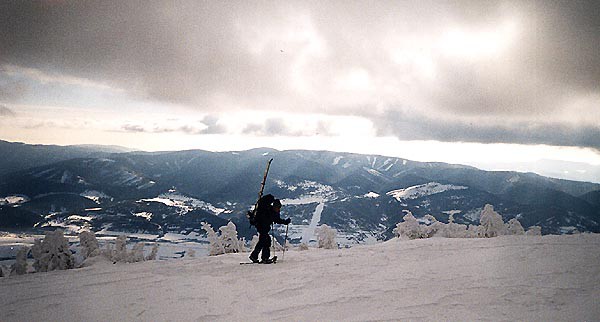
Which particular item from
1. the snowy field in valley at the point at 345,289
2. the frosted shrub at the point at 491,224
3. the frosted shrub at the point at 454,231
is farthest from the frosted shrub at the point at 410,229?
the snowy field in valley at the point at 345,289

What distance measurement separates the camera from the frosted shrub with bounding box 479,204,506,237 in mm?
33875

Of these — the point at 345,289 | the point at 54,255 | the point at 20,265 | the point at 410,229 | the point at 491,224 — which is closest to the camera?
the point at 345,289

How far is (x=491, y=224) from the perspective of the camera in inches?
1398

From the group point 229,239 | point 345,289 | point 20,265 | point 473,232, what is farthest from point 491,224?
point 20,265

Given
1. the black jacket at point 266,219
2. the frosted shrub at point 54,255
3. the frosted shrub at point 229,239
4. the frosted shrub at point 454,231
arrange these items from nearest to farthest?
the black jacket at point 266,219, the frosted shrub at point 54,255, the frosted shrub at point 454,231, the frosted shrub at point 229,239

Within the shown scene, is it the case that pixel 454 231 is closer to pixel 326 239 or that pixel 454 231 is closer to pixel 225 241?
pixel 326 239

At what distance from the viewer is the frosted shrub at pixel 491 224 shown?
3388 centimetres

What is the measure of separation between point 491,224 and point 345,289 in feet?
113

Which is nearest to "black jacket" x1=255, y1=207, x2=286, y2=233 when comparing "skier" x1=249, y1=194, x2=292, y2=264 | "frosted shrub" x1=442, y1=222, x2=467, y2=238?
"skier" x1=249, y1=194, x2=292, y2=264

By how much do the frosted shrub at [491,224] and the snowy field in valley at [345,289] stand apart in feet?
80.4

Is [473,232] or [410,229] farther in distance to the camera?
[410,229]

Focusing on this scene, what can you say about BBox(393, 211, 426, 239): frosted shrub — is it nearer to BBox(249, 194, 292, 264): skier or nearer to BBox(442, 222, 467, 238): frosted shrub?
BBox(442, 222, 467, 238): frosted shrub

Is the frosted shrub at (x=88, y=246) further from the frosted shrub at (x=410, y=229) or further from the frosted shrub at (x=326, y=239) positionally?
the frosted shrub at (x=410, y=229)

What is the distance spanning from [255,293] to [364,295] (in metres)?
2.75
